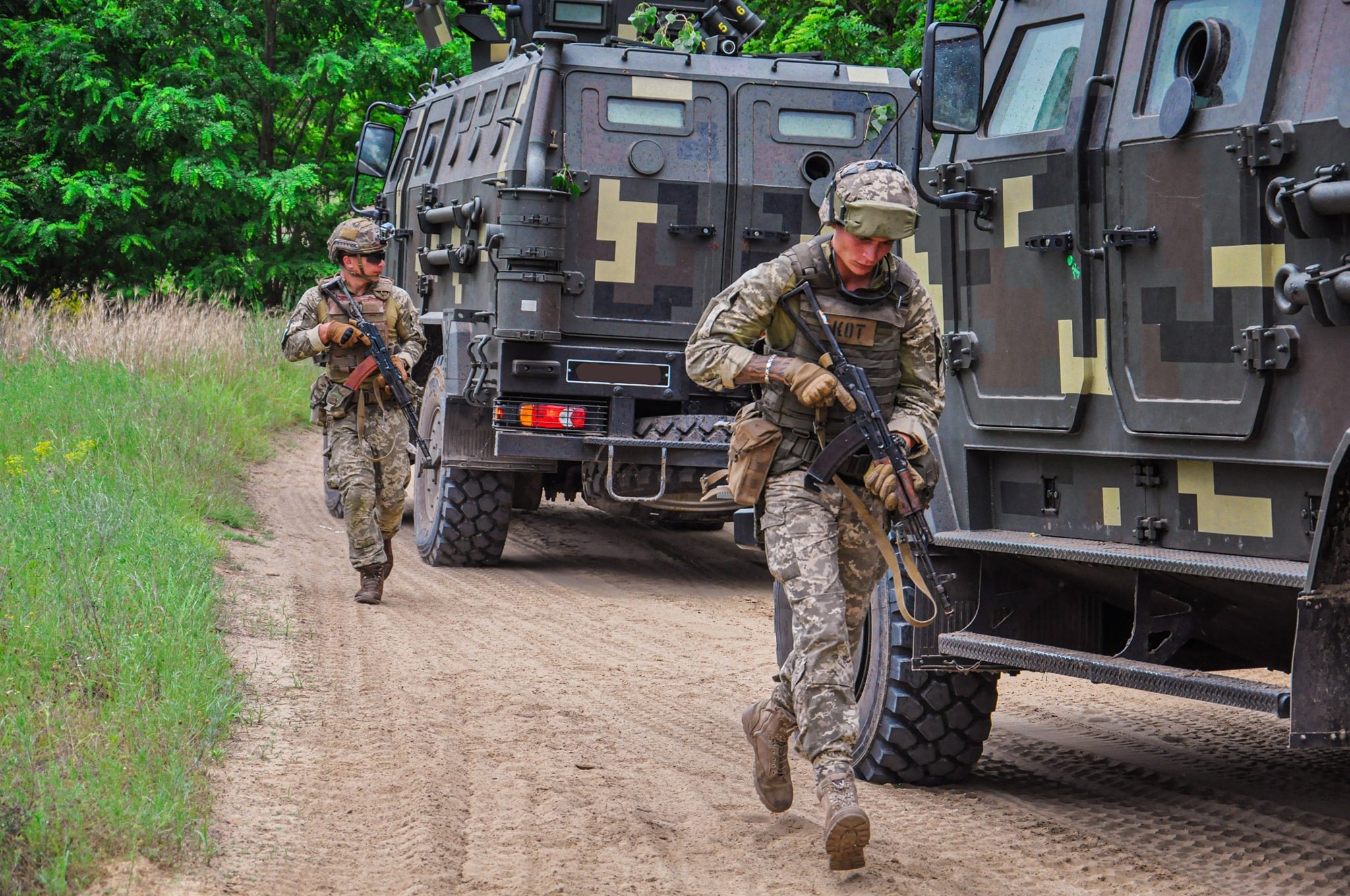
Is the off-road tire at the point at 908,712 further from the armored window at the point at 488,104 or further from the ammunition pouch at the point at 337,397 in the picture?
the armored window at the point at 488,104

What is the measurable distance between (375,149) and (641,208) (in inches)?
136

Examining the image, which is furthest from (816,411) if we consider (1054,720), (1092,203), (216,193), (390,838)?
(216,193)

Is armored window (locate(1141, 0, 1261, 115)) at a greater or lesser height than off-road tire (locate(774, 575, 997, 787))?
greater

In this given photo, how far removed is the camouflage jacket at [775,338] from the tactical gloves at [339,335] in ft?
12.8

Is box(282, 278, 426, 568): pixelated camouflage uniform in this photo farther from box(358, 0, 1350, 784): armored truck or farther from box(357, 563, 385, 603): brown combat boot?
box(358, 0, 1350, 784): armored truck

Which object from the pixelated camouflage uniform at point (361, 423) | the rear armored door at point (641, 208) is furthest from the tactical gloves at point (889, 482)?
the rear armored door at point (641, 208)

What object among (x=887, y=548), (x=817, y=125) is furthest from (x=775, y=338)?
(x=817, y=125)

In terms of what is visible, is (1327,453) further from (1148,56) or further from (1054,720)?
(1054,720)

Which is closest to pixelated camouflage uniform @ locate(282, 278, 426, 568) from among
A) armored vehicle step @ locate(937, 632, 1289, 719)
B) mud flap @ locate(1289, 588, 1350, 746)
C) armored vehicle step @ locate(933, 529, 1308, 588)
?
armored vehicle step @ locate(933, 529, 1308, 588)

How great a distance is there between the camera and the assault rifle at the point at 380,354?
26.6 ft

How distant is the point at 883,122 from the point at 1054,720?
4373 millimetres

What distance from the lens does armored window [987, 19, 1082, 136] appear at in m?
4.58

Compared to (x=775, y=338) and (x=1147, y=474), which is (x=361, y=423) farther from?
(x=1147, y=474)

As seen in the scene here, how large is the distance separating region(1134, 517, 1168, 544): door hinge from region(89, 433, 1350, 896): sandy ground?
33.1 inches
